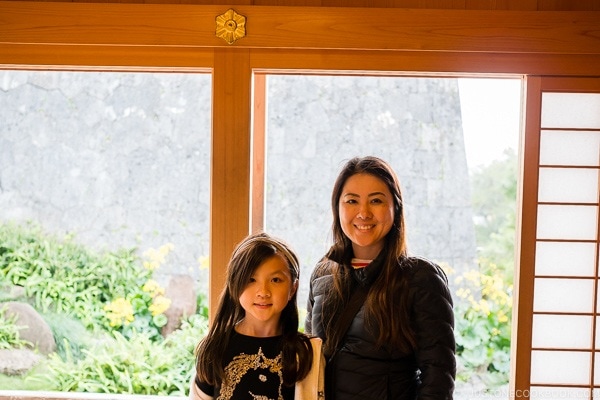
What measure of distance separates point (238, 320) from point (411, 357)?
2.06 ft

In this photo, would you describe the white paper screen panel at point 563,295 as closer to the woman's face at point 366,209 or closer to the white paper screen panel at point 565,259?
the white paper screen panel at point 565,259

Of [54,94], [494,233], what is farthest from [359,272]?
[494,233]

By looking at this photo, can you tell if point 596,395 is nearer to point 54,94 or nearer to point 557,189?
point 557,189

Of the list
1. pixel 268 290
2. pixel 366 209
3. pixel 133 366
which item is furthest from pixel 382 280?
pixel 133 366

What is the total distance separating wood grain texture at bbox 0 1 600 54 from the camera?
9.84 feet

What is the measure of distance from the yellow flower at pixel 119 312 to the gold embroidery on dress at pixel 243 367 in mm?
1720

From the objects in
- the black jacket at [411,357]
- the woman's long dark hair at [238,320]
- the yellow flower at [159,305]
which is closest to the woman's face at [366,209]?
the black jacket at [411,357]

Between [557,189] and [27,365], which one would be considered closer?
[557,189]

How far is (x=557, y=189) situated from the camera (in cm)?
327

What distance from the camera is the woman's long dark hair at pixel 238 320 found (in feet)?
7.18

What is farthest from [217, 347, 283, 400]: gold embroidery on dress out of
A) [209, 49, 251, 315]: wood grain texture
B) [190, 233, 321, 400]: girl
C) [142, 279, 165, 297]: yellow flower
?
[142, 279, 165, 297]: yellow flower

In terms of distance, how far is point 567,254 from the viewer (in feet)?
10.8

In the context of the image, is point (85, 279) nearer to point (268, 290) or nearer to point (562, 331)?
point (268, 290)

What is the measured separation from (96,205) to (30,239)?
0.41m
